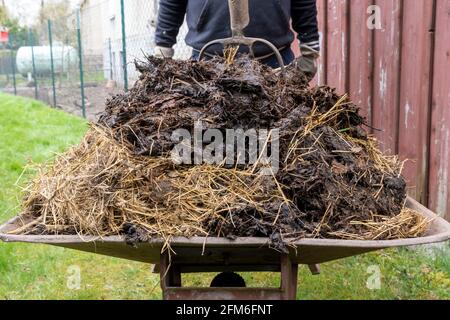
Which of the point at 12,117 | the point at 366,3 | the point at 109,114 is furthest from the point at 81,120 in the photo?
the point at 109,114

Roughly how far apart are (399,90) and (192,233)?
8.78 feet

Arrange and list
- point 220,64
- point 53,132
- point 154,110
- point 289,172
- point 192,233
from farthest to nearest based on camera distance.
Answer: point 53,132 → point 220,64 → point 154,110 → point 289,172 → point 192,233

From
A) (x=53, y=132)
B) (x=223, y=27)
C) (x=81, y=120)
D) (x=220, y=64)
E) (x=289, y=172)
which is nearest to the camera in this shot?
(x=289, y=172)

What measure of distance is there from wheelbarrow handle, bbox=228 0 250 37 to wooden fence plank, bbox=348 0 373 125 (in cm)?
179

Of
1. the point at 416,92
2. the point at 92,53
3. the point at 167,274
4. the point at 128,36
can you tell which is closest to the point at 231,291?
the point at 167,274

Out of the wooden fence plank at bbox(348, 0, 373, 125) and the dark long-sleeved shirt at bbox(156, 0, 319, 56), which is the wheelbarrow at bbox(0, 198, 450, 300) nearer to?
the dark long-sleeved shirt at bbox(156, 0, 319, 56)

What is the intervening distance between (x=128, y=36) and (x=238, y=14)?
27.4 ft

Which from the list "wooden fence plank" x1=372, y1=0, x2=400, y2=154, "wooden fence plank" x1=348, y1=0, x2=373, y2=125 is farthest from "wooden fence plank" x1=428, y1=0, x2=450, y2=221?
"wooden fence plank" x1=348, y1=0, x2=373, y2=125

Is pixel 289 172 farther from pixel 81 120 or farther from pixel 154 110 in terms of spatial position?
pixel 81 120

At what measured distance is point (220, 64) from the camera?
2.43 metres

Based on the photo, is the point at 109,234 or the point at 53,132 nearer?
the point at 109,234

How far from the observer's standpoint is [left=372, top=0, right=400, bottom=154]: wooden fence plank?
4004 mm

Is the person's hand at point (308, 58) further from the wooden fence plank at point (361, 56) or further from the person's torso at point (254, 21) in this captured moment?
the wooden fence plank at point (361, 56)

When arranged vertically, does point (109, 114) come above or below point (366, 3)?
below
